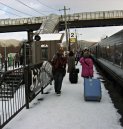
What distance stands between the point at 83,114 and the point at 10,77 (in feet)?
6.93

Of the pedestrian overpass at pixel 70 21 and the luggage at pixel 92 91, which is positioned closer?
the luggage at pixel 92 91

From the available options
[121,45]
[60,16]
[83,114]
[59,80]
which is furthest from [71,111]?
[60,16]

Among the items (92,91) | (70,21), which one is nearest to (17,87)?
(92,91)

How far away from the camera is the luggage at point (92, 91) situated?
37.2 ft

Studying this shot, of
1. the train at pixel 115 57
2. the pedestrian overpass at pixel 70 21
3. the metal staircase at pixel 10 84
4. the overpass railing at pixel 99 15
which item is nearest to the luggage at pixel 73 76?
the train at pixel 115 57

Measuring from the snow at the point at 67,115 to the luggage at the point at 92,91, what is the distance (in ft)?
0.68

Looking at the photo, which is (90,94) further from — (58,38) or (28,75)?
(58,38)

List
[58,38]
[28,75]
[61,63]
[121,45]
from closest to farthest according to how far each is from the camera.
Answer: [28,75]
[61,63]
[121,45]
[58,38]

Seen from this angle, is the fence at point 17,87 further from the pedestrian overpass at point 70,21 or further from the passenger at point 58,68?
the pedestrian overpass at point 70,21

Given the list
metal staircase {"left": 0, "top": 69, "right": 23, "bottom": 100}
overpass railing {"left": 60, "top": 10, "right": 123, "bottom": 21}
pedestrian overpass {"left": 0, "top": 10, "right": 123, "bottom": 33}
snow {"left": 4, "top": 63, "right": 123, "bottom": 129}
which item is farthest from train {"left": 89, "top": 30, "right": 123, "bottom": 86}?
overpass railing {"left": 60, "top": 10, "right": 123, "bottom": 21}

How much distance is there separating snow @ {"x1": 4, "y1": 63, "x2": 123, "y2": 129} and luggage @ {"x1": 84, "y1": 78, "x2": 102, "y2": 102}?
0.21 meters

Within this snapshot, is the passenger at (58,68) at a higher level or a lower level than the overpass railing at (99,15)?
lower

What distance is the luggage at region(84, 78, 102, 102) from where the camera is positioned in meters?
11.3

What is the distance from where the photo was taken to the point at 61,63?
12.8m
